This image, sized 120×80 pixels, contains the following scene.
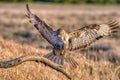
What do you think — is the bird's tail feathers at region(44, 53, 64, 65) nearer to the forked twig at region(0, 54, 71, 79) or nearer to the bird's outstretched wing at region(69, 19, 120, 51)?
the forked twig at region(0, 54, 71, 79)

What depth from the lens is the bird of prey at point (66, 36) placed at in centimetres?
739

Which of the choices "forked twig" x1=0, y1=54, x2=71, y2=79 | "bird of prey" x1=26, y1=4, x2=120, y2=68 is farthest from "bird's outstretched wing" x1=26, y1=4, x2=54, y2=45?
"forked twig" x1=0, y1=54, x2=71, y2=79

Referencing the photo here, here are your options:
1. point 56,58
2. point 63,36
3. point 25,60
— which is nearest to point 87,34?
point 63,36

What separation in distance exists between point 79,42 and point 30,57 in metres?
0.91

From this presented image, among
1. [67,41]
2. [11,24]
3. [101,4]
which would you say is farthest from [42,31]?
[101,4]

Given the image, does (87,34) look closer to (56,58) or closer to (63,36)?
(63,36)

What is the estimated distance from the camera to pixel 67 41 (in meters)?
7.48

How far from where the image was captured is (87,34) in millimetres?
7855

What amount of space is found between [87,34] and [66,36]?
1.62 feet

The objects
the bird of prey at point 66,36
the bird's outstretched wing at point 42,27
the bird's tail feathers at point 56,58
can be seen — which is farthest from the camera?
the bird's outstretched wing at point 42,27

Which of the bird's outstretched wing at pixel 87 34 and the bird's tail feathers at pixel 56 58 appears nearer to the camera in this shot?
the bird's tail feathers at pixel 56 58

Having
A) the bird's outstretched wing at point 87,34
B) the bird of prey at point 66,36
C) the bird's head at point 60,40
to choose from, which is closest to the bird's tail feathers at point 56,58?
the bird of prey at point 66,36

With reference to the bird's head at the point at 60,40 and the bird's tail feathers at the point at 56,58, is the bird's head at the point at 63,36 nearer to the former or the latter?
the bird's head at the point at 60,40

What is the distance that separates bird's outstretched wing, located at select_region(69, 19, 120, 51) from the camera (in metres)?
7.71
